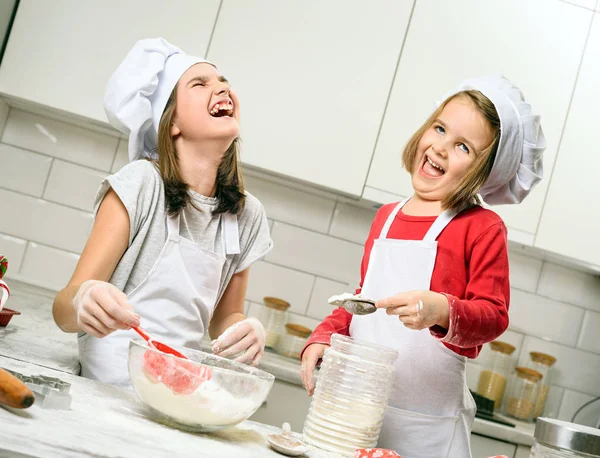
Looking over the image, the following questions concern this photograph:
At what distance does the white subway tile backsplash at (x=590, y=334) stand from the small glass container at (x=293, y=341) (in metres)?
1.06

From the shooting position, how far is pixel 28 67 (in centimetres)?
211

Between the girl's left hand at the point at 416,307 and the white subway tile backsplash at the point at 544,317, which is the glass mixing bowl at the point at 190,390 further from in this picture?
the white subway tile backsplash at the point at 544,317

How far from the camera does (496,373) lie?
2.38m

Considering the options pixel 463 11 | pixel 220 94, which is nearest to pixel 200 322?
pixel 220 94

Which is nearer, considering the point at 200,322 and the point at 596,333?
the point at 200,322

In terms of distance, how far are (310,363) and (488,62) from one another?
139 cm

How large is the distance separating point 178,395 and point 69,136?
70.2 inches

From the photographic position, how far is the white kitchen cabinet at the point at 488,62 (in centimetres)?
219

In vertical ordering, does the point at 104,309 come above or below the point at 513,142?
below

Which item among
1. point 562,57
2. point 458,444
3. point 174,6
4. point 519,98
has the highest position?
point 562,57

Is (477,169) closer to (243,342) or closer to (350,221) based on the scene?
(243,342)

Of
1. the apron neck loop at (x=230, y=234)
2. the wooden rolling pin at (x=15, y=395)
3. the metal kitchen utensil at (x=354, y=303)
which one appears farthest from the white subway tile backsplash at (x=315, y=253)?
the wooden rolling pin at (x=15, y=395)

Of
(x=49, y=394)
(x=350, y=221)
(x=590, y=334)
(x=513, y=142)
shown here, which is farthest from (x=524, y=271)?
(x=49, y=394)

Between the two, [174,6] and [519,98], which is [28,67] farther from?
[519,98]
